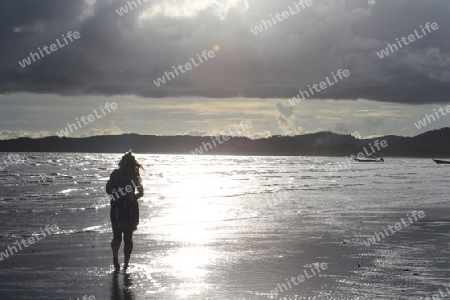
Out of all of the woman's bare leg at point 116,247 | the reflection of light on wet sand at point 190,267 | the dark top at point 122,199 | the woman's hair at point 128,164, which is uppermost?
the woman's hair at point 128,164

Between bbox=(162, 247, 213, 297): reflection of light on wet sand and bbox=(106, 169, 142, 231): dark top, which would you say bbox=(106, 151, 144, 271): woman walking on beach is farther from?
bbox=(162, 247, 213, 297): reflection of light on wet sand

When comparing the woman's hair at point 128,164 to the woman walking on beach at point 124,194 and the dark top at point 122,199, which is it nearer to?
the woman walking on beach at point 124,194

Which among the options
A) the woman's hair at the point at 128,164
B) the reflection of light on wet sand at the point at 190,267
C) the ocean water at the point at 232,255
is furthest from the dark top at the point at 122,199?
the reflection of light on wet sand at the point at 190,267

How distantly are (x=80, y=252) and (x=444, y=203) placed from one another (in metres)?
21.8

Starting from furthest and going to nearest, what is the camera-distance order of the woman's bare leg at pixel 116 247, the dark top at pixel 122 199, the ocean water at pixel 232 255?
1. the woman's bare leg at pixel 116 247
2. the dark top at pixel 122 199
3. the ocean water at pixel 232 255

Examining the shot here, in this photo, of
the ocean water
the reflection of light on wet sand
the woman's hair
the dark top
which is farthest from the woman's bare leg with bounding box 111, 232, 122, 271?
the woman's hair

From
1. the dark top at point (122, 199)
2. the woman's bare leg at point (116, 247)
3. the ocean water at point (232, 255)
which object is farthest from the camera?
the woman's bare leg at point (116, 247)

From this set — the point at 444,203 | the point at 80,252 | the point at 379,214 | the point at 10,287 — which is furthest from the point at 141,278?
the point at 444,203

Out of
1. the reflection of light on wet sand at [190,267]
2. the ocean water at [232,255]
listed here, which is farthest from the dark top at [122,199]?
the reflection of light on wet sand at [190,267]

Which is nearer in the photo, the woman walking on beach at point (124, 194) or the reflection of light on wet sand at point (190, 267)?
the reflection of light on wet sand at point (190, 267)

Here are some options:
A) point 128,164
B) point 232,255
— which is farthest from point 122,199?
point 232,255

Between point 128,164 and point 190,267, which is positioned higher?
point 128,164

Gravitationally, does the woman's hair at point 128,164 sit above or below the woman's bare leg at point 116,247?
above

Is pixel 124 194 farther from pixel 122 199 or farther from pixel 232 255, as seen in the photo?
pixel 232 255
